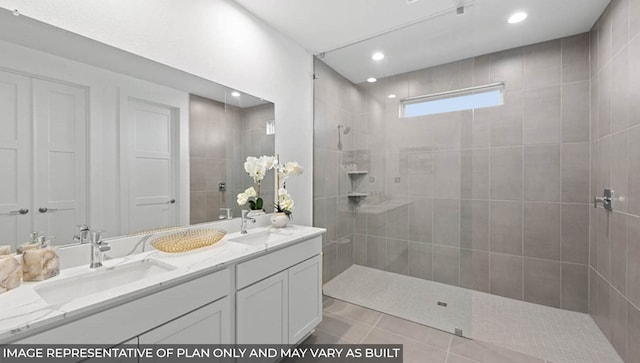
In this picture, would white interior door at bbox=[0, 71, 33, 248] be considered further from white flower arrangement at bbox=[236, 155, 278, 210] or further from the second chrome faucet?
white flower arrangement at bbox=[236, 155, 278, 210]

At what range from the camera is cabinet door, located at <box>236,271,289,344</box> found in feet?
4.54

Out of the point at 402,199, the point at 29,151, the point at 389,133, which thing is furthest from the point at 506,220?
the point at 29,151

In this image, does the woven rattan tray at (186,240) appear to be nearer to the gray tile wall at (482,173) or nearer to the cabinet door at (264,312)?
the cabinet door at (264,312)

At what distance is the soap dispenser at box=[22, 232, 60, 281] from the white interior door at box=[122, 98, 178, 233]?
0.32 meters

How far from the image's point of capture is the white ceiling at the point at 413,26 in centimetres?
194

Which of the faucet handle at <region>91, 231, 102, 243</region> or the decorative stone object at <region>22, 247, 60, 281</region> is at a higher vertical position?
the faucet handle at <region>91, 231, 102, 243</region>

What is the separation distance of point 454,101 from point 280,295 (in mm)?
2269

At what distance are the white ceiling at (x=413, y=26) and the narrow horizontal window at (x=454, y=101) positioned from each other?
1.05 feet

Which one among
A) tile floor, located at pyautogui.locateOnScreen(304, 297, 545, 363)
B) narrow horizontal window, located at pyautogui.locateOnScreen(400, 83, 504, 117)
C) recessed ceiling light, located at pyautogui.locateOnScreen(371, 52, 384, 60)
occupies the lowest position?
tile floor, located at pyautogui.locateOnScreen(304, 297, 545, 363)

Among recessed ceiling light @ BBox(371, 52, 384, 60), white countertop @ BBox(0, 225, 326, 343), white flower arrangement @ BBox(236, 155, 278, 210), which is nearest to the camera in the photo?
white countertop @ BBox(0, 225, 326, 343)

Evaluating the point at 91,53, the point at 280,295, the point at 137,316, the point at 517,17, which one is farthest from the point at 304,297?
the point at 517,17

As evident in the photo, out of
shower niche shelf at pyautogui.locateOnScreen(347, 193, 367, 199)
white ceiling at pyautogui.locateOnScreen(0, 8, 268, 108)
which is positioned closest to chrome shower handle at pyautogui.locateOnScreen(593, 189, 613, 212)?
shower niche shelf at pyautogui.locateOnScreen(347, 193, 367, 199)

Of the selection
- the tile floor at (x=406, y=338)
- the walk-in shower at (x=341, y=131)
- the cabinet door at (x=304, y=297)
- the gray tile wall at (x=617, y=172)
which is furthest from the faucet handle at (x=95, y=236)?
the gray tile wall at (x=617, y=172)

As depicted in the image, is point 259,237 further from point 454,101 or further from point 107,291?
point 454,101
